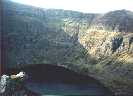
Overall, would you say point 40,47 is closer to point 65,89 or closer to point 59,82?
point 59,82

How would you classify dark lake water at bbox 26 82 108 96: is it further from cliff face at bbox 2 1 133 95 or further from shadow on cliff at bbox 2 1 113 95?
cliff face at bbox 2 1 133 95

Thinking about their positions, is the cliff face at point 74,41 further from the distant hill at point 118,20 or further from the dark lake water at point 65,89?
the dark lake water at point 65,89

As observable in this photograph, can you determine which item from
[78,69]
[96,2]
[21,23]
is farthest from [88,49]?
[21,23]

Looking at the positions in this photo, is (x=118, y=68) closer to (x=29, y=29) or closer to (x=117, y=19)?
(x=117, y=19)

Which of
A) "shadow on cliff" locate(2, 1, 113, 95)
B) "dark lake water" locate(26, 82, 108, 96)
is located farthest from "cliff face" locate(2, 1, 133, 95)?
"dark lake water" locate(26, 82, 108, 96)

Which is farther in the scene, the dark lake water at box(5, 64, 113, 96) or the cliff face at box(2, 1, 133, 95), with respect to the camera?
the dark lake water at box(5, 64, 113, 96)

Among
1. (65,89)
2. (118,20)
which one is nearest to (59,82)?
(65,89)
